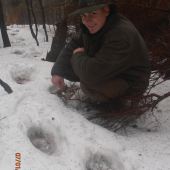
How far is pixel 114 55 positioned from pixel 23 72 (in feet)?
7.87

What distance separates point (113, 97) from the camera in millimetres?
1902

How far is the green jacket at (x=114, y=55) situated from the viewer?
141 centimetres

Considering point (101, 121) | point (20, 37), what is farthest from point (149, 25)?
point (20, 37)

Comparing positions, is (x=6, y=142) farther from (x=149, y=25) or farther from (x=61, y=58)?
(x=149, y=25)

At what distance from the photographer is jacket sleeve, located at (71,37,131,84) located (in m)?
1.39

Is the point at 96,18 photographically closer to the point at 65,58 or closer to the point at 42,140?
the point at 65,58

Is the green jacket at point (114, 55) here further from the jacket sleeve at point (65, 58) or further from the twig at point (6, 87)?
the twig at point (6, 87)

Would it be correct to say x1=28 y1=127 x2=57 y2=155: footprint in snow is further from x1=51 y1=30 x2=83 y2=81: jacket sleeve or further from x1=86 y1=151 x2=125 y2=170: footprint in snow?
x1=51 y1=30 x2=83 y2=81: jacket sleeve

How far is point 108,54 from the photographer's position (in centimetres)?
143

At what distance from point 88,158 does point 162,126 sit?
120cm
